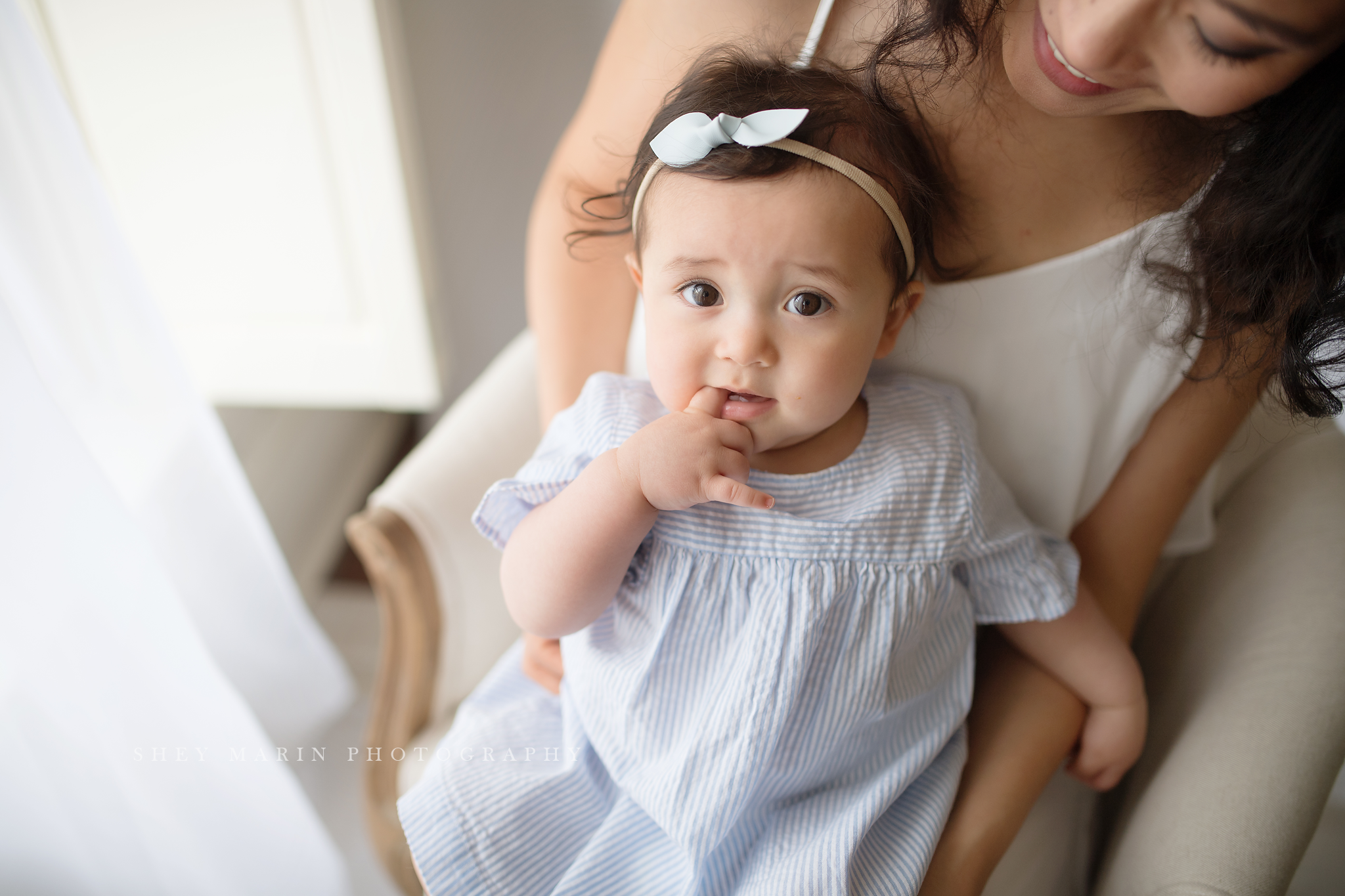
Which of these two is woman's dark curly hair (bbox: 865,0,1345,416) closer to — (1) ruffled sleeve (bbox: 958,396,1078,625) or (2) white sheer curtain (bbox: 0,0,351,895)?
(1) ruffled sleeve (bbox: 958,396,1078,625)

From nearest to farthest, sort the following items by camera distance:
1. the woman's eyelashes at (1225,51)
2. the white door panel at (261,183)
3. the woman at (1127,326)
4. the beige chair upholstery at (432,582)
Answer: the woman's eyelashes at (1225,51)
the woman at (1127,326)
the beige chair upholstery at (432,582)
the white door panel at (261,183)

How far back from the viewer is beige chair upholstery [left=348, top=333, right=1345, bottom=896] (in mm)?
813

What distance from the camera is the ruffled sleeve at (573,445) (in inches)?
29.3

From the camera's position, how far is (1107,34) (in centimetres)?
58

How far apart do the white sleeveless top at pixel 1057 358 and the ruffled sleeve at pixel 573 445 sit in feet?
0.97

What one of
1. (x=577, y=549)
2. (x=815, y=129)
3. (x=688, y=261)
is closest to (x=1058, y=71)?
(x=815, y=129)

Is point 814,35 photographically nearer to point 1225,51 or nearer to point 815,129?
point 815,129

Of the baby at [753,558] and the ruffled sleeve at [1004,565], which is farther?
the ruffled sleeve at [1004,565]

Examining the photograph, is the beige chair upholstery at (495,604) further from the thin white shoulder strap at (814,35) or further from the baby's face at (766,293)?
the thin white shoulder strap at (814,35)

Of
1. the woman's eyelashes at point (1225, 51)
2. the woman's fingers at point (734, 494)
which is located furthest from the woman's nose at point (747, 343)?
the woman's eyelashes at point (1225, 51)

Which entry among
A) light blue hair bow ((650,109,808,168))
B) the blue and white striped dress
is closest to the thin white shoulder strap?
light blue hair bow ((650,109,808,168))

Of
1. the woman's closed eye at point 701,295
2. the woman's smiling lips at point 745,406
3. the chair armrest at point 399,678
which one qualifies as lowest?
the chair armrest at point 399,678

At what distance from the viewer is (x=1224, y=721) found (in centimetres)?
82

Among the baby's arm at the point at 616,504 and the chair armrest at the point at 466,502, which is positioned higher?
the baby's arm at the point at 616,504
